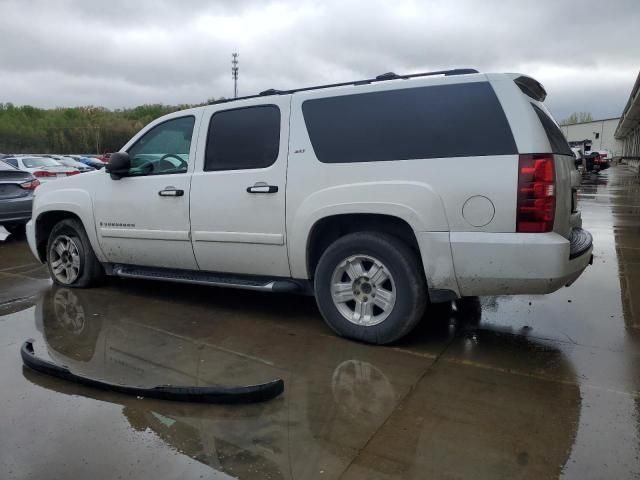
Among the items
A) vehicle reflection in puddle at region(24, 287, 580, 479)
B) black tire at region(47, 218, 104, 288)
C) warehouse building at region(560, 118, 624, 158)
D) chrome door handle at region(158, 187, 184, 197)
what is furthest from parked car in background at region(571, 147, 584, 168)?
warehouse building at region(560, 118, 624, 158)

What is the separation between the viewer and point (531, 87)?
3.92 metres

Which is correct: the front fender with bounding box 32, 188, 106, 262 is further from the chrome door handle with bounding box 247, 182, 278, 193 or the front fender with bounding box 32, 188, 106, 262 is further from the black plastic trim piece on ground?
the black plastic trim piece on ground

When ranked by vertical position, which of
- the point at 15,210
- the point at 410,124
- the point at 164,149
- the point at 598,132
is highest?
the point at 598,132

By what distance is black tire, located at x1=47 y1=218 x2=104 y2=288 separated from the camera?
5680 mm

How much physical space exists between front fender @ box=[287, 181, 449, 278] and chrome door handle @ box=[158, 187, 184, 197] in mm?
1154

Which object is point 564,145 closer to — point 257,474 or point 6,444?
point 257,474

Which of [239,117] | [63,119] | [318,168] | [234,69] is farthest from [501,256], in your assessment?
[63,119]

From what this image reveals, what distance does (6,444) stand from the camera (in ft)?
9.29

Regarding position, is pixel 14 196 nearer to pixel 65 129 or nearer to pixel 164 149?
pixel 164 149

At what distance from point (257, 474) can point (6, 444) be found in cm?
138

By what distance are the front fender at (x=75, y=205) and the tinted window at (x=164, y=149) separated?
2.25 feet

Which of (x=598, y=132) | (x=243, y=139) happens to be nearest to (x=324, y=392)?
(x=243, y=139)

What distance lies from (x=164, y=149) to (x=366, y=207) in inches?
91.7

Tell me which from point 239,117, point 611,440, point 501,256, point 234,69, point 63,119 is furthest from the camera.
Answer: point 63,119
